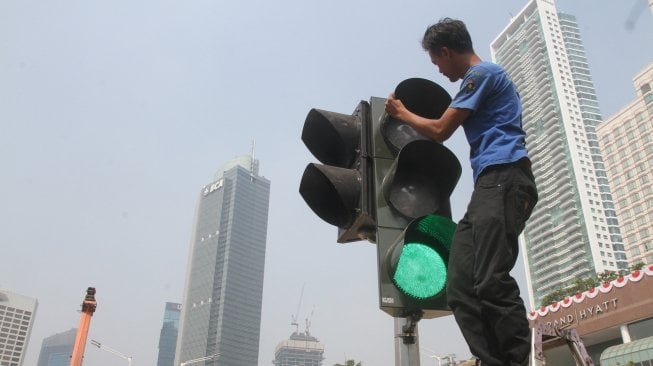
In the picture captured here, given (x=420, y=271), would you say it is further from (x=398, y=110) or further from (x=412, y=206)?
(x=398, y=110)

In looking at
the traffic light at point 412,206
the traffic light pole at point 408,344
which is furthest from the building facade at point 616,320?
the traffic light pole at point 408,344

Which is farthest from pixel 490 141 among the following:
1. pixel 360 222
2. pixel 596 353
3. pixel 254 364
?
pixel 254 364

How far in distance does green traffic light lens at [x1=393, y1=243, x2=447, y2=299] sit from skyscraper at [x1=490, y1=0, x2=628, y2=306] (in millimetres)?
126255

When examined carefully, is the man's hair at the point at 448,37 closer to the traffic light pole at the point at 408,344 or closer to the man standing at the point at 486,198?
the man standing at the point at 486,198

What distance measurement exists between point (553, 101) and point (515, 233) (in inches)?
5979

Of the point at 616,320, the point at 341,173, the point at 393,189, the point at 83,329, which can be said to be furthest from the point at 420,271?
the point at 616,320

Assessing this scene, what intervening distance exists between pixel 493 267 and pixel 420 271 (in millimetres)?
872

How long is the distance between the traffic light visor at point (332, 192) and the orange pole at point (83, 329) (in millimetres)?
12571

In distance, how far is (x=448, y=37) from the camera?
252 cm

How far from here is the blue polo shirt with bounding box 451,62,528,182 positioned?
2.26m

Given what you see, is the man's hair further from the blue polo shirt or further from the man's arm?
the man's arm

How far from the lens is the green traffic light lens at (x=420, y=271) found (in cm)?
272

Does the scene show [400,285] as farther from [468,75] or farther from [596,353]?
[596,353]

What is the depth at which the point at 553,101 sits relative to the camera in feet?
461
